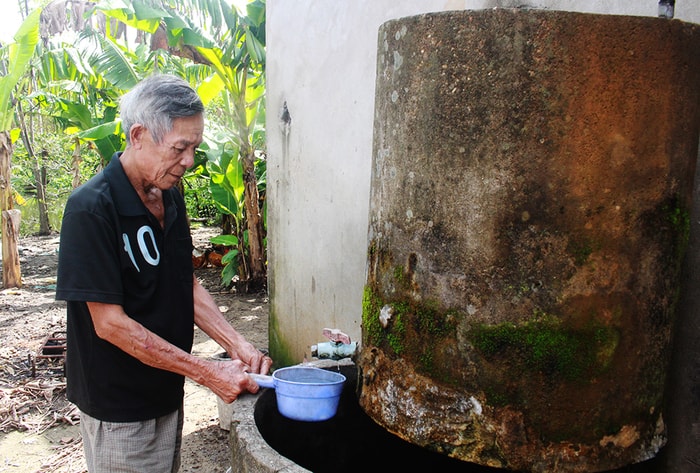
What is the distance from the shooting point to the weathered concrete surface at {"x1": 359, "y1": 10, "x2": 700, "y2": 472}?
1.50 m

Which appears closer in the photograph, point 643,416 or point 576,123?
point 576,123

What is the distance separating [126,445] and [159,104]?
4.01 ft

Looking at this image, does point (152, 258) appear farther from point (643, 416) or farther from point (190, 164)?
point (643, 416)

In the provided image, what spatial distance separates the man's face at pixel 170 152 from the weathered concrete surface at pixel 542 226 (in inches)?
31.8

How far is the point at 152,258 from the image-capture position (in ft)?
7.15

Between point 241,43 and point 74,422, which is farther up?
point 241,43

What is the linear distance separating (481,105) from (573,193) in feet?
1.05

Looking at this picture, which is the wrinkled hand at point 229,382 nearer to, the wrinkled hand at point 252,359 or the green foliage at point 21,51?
the wrinkled hand at point 252,359

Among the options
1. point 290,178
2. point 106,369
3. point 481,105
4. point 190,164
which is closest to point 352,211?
point 290,178

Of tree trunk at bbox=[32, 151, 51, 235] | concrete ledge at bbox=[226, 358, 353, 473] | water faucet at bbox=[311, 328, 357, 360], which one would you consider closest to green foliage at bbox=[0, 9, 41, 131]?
tree trunk at bbox=[32, 151, 51, 235]

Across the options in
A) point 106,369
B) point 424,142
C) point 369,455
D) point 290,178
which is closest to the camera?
point 424,142

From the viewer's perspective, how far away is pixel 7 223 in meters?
8.64

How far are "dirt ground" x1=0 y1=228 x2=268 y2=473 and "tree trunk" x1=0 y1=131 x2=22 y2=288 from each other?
17.0 inches

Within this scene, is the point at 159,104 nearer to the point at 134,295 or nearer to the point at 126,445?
the point at 134,295
